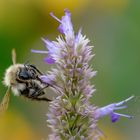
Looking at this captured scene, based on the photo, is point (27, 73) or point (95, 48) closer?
point (27, 73)

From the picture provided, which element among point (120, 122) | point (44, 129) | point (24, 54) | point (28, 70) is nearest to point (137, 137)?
point (120, 122)

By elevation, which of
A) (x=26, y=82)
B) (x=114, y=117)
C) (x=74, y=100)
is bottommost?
(x=114, y=117)

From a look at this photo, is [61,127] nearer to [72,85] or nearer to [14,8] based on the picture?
[72,85]

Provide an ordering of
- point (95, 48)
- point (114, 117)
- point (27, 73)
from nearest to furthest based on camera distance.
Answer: point (114, 117) → point (27, 73) → point (95, 48)

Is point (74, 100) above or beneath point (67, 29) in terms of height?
beneath

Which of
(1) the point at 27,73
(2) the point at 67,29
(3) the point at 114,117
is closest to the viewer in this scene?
(3) the point at 114,117

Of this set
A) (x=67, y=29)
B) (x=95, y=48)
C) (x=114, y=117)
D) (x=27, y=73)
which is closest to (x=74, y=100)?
(x=114, y=117)

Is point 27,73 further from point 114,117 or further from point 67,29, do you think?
point 114,117

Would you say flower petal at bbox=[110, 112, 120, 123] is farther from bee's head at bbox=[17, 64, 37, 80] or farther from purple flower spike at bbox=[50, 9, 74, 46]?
bee's head at bbox=[17, 64, 37, 80]

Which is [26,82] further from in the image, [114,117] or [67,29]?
[114,117]
